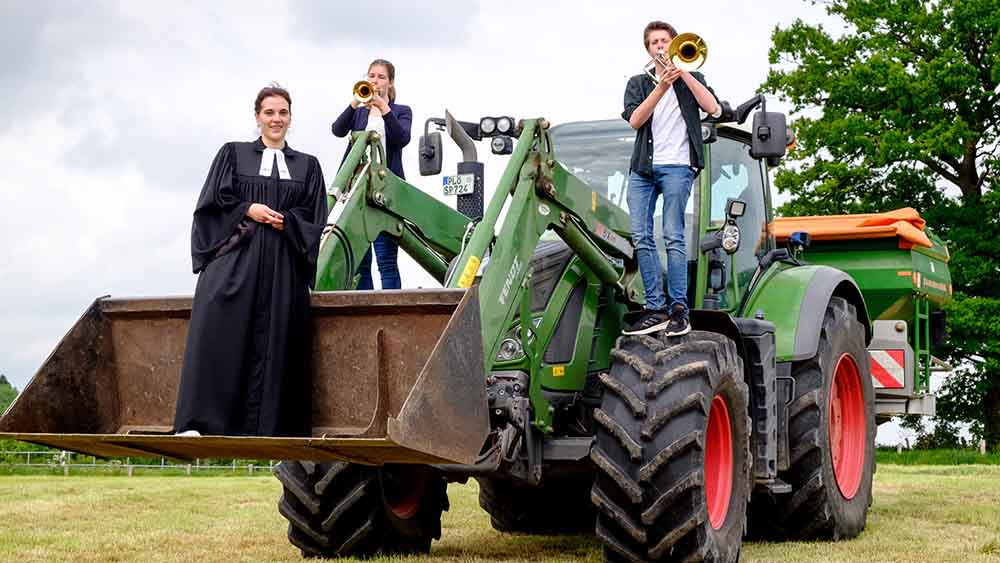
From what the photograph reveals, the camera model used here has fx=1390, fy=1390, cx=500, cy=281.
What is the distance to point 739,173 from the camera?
927 centimetres

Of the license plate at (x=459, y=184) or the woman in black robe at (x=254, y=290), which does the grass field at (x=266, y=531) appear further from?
the license plate at (x=459, y=184)

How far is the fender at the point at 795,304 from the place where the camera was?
8883 mm

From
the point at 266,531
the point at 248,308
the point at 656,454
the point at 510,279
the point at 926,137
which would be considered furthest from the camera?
the point at 926,137

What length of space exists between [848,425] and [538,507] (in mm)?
2377

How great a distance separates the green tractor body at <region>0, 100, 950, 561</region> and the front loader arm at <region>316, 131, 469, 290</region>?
0.04ft

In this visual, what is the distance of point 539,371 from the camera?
743cm

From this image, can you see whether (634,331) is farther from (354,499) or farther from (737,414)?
(354,499)

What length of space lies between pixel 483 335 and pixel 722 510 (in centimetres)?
186

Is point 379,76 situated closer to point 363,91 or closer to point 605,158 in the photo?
point 363,91

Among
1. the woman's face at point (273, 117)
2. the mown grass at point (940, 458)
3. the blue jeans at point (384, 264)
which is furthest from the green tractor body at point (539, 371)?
the mown grass at point (940, 458)

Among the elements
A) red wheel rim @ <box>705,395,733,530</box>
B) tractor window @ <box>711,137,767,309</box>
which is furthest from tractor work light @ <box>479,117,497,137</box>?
red wheel rim @ <box>705,395,733,530</box>

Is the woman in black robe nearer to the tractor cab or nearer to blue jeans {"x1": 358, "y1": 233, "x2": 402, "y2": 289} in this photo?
blue jeans {"x1": 358, "y1": 233, "x2": 402, "y2": 289}

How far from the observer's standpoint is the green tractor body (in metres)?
6.46

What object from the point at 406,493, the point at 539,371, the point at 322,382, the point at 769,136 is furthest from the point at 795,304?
the point at 322,382
